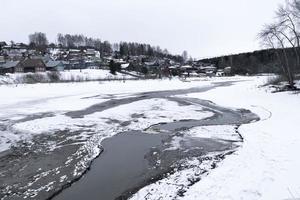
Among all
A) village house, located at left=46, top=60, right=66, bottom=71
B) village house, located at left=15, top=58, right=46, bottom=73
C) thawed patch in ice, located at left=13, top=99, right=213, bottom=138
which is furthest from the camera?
village house, located at left=46, top=60, right=66, bottom=71

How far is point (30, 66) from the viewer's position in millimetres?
99000

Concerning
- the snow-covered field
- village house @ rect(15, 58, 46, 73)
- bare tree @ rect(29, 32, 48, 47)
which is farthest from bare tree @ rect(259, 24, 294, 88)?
bare tree @ rect(29, 32, 48, 47)

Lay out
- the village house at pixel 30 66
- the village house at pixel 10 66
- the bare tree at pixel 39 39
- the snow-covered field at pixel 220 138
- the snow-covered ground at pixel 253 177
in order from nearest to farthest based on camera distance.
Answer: the snow-covered ground at pixel 253 177, the snow-covered field at pixel 220 138, the village house at pixel 10 66, the village house at pixel 30 66, the bare tree at pixel 39 39

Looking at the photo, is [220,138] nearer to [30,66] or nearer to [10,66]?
[30,66]

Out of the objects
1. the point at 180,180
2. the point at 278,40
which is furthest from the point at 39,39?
the point at 180,180

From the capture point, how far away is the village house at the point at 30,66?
3890 inches

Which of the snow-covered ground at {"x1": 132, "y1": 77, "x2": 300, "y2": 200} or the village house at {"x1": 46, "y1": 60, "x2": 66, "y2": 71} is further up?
the village house at {"x1": 46, "y1": 60, "x2": 66, "y2": 71}

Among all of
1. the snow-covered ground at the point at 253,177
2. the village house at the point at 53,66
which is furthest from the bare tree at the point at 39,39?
the snow-covered ground at the point at 253,177

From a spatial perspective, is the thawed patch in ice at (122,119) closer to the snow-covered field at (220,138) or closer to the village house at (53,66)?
the snow-covered field at (220,138)

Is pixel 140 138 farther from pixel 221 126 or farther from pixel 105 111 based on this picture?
pixel 105 111

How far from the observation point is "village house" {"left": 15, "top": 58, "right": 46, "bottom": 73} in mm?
98812

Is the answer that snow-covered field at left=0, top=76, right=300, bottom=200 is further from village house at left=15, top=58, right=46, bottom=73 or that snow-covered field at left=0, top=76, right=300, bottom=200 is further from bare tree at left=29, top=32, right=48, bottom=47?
bare tree at left=29, top=32, right=48, bottom=47

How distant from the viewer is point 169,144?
46.0 feet

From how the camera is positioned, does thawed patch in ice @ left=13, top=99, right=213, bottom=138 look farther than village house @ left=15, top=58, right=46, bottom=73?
No
